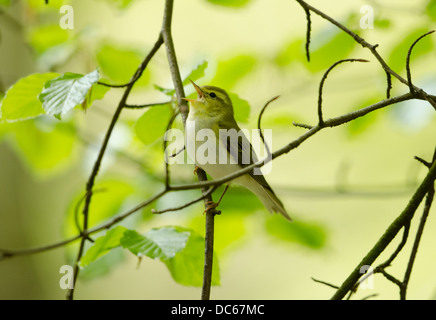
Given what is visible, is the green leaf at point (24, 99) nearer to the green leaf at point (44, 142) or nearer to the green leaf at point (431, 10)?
the green leaf at point (44, 142)

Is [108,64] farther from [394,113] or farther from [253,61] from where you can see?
[394,113]

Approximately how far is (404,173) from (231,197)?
1882 mm

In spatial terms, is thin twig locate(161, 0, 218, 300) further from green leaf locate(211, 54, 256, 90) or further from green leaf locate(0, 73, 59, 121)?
green leaf locate(211, 54, 256, 90)

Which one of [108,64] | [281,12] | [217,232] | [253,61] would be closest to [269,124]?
[253,61]

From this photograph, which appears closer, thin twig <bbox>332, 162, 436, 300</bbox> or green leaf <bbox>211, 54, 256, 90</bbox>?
thin twig <bbox>332, 162, 436, 300</bbox>

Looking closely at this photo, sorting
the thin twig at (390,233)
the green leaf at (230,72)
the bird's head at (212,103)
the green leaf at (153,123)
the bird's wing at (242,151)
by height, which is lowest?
the thin twig at (390,233)

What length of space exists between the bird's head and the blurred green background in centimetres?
8

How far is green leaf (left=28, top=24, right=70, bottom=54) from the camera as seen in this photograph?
1396 millimetres

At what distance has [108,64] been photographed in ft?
4.07

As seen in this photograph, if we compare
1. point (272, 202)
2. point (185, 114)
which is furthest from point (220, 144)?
point (185, 114)

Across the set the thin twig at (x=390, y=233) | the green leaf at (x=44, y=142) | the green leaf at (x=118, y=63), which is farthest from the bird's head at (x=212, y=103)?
the thin twig at (x=390, y=233)

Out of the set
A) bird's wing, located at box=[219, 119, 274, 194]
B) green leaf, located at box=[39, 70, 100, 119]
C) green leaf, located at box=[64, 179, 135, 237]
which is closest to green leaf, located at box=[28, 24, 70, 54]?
green leaf, located at box=[64, 179, 135, 237]

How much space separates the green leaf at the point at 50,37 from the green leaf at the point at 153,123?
624mm

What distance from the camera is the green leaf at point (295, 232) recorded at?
1.24m
